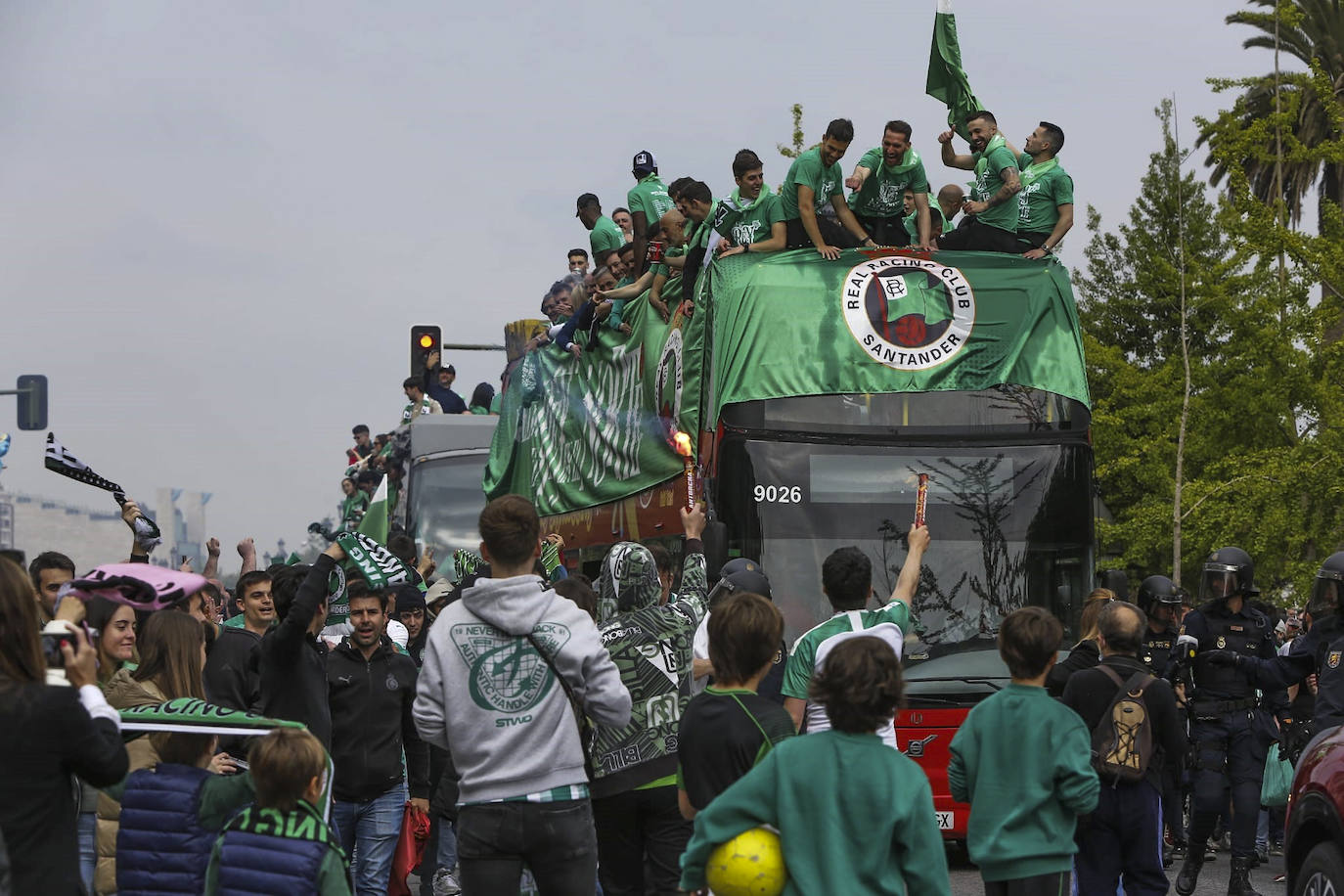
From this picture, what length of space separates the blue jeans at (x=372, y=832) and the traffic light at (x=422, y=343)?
59.2 ft

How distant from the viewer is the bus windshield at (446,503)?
22844mm

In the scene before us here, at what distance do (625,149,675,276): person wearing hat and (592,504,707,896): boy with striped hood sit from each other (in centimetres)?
905

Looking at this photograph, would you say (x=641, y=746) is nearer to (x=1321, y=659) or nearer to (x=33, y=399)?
(x=1321, y=659)

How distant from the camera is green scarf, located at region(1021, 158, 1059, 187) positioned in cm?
1378

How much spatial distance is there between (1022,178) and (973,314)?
2210mm

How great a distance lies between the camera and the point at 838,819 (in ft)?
14.6

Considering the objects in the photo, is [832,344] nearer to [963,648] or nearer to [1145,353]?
[963,648]

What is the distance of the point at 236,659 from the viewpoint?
780cm

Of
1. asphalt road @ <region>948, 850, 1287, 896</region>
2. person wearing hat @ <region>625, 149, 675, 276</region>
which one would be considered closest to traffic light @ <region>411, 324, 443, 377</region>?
person wearing hat @ <region>625, 149, 675, 276</region>

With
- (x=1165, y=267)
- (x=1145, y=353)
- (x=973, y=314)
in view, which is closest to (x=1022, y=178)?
(x=973, y=314)

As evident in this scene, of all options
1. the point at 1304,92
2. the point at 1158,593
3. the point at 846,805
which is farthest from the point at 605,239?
the point at 1304,92

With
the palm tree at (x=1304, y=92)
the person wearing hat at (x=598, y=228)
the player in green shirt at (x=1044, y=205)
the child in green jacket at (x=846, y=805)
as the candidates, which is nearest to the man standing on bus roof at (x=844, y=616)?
the child in green jacket at (x=846, y=805)

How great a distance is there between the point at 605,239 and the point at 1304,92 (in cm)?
2525

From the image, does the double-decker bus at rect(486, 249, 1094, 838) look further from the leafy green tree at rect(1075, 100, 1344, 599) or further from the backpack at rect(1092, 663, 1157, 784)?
the leafy green tree at rect(1075, 100, 1344, 599)
